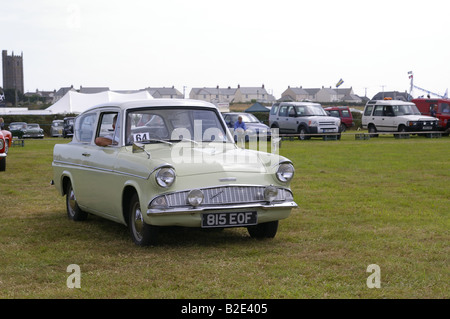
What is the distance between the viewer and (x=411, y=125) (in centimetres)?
3441

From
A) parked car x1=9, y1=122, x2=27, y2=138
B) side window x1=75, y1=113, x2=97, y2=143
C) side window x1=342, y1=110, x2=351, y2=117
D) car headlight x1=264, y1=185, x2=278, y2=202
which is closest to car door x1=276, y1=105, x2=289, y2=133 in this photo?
side window x1=342, y1=110, x2=351, y2=117

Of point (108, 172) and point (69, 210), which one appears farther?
point (69, 210)

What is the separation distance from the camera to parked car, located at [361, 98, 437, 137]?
34594 mm

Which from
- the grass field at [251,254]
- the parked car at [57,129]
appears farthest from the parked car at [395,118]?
the grass field at [251,254]

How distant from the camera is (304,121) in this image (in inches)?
1339

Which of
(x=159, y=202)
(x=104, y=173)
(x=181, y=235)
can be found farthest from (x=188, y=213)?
(x=104, y=173)

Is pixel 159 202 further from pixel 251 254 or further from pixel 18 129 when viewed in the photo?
pixel 18 129

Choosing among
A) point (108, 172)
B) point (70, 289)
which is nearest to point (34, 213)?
point (108, 172)

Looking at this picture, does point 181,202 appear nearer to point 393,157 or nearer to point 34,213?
point 34,213

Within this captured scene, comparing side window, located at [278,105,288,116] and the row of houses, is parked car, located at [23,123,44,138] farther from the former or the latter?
the row of houses

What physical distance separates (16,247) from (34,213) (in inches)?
107

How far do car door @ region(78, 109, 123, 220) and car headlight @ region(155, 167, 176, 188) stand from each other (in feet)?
2.84

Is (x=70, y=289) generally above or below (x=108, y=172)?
below
